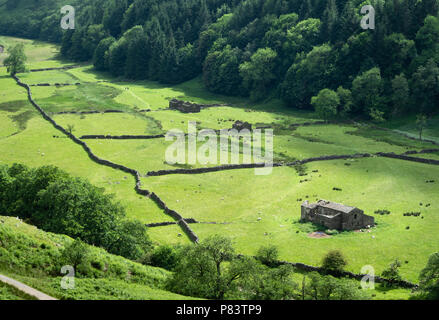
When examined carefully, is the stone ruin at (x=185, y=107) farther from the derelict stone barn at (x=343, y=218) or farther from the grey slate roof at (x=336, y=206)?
the derelict stone barn at (x=343, y=218)

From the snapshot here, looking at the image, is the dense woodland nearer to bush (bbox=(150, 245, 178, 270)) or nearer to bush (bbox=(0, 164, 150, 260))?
bush (bbox=(0, 164, 150, 260))

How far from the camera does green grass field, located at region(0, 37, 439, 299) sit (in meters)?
64.4

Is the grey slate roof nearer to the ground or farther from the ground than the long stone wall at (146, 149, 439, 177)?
farther from the ground

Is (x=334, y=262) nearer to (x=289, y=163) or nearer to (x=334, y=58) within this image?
(x=289, y=163)

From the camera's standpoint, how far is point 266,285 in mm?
45531

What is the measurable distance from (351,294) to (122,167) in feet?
203

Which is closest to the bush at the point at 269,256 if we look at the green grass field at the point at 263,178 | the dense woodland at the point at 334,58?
the green grass field at the point at 263,178

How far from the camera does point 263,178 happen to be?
92875 mm

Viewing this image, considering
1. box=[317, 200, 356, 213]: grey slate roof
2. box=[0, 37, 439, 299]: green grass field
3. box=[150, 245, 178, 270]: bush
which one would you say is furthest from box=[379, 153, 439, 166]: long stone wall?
box=[150, 245, 178, 270]: bush

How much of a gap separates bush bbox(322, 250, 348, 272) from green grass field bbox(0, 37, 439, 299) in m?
1.88

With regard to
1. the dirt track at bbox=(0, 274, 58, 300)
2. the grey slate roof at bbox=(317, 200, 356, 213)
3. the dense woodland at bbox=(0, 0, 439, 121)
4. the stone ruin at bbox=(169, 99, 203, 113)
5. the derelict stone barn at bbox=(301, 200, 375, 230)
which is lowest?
the derelict stone barn at bbox=(301, 200, 375, 230)

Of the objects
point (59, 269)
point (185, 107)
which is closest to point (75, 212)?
point (59, 269)

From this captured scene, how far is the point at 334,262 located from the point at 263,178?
123 feet
